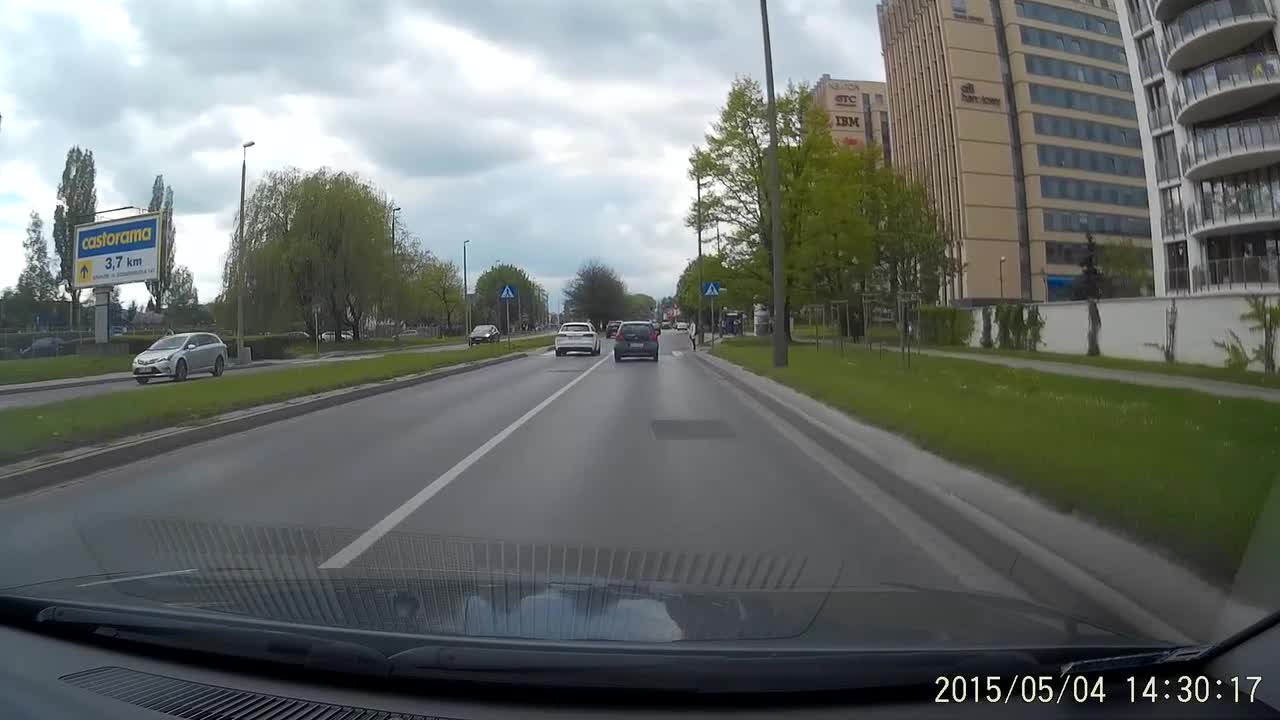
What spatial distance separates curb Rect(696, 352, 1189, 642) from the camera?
4.05 m

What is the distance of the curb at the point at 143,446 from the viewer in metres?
8.66

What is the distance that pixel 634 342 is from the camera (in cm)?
3559

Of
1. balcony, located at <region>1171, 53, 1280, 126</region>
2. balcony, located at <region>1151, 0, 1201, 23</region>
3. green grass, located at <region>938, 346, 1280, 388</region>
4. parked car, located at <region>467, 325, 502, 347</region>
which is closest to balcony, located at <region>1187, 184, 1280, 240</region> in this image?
balcony, located at <region>1171, 53, 1280, 126</region>

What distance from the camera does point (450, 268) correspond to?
105m

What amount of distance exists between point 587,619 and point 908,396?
12469 mm

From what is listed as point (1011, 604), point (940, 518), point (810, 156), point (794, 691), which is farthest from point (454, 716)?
point (810, 156)

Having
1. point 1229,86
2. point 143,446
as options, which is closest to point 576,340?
point 1229,86

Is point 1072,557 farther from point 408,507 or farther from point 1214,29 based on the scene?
point 1214,29

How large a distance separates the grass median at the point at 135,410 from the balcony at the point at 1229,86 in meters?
27.7

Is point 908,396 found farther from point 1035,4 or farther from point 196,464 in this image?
point 1035,4

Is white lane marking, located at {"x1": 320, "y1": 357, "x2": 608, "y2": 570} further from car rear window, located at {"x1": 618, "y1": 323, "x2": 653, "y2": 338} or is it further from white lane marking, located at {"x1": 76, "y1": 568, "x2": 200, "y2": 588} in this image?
car rear window, located at {"x1": 618, "y1": 323, "x2": 653, "y2": 338}

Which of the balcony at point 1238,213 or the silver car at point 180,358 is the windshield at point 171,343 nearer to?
the silver car at point 180,358

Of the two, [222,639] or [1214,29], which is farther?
[1214,29]

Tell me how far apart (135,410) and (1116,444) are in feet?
48.3
